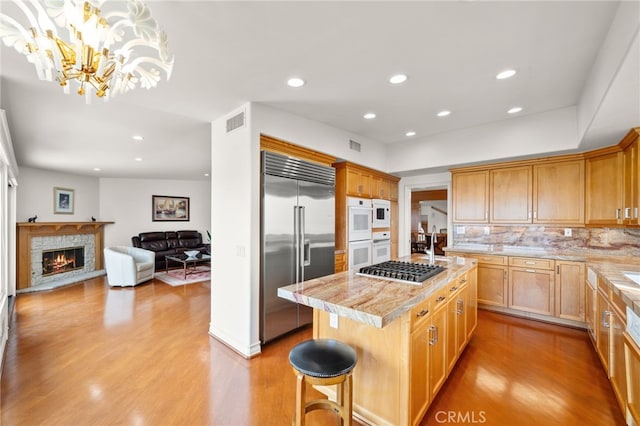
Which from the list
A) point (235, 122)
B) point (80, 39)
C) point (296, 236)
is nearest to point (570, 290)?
point (296, 236)

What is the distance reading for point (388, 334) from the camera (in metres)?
1.69

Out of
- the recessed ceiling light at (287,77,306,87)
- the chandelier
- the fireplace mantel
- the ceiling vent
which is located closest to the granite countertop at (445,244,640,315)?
the recessed ceiling light at (287,77,306,87)

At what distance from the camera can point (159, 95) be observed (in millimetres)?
2695

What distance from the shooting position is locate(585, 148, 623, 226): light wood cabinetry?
316 cm

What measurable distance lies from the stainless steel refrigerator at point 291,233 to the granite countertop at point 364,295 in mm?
1106

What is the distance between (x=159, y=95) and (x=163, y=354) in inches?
104

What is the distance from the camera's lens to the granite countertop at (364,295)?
140 centimetres


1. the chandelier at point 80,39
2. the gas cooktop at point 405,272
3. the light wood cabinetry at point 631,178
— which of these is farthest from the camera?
the light wood cabinetry at point 631,178

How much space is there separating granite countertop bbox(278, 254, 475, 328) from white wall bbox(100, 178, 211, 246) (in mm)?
7768

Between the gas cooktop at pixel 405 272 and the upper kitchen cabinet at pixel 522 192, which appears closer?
the gas cooktop at pixel 405 272

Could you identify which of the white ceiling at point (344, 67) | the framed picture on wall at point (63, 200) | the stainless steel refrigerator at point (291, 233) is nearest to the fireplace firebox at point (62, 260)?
the framed picture on wall at point (63, 200)

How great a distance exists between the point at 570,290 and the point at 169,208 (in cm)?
928

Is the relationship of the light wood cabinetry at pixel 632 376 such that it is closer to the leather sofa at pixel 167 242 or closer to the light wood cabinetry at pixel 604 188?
the light wood cabinetry at pixel 604 188

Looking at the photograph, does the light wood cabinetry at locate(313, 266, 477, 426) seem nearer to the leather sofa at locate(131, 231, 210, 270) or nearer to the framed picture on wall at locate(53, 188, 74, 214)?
the leather sofa at locate(131, 231, 210, 270)
